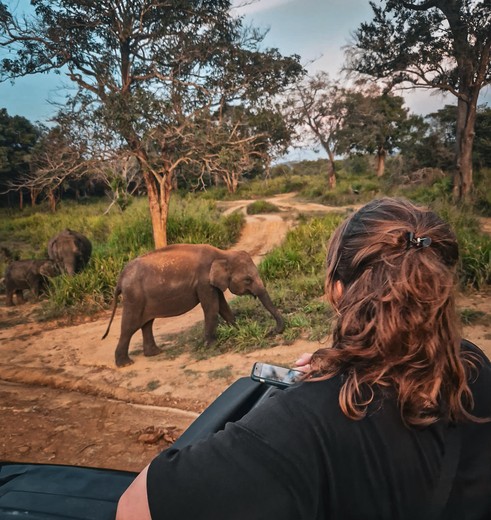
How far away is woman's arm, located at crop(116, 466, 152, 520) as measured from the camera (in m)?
0.85

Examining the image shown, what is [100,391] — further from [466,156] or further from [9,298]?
[466,156]

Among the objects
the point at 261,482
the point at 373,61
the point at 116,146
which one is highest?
the point at 373,61

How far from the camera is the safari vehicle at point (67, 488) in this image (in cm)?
121

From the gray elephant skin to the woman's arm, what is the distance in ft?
29.2

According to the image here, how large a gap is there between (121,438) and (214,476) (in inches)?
125

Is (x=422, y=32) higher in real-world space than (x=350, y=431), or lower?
higher

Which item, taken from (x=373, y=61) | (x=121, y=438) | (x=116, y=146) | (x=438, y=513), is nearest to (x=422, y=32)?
(x=373, y=61)

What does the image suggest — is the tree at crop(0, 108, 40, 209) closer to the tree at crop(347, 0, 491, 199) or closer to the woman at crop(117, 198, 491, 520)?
the tree at crop(347, 0, 491, 199)

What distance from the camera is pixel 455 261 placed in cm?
116

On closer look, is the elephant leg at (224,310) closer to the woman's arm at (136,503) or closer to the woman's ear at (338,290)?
the woman's ear at (338,290)

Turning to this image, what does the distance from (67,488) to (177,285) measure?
4.23 metres

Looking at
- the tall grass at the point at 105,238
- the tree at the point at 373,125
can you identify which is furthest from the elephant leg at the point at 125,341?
the tree at the point at 373,125

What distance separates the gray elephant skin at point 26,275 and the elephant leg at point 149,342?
14.0 feet

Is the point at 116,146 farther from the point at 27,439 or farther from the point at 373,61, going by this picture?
the point at 373,61
